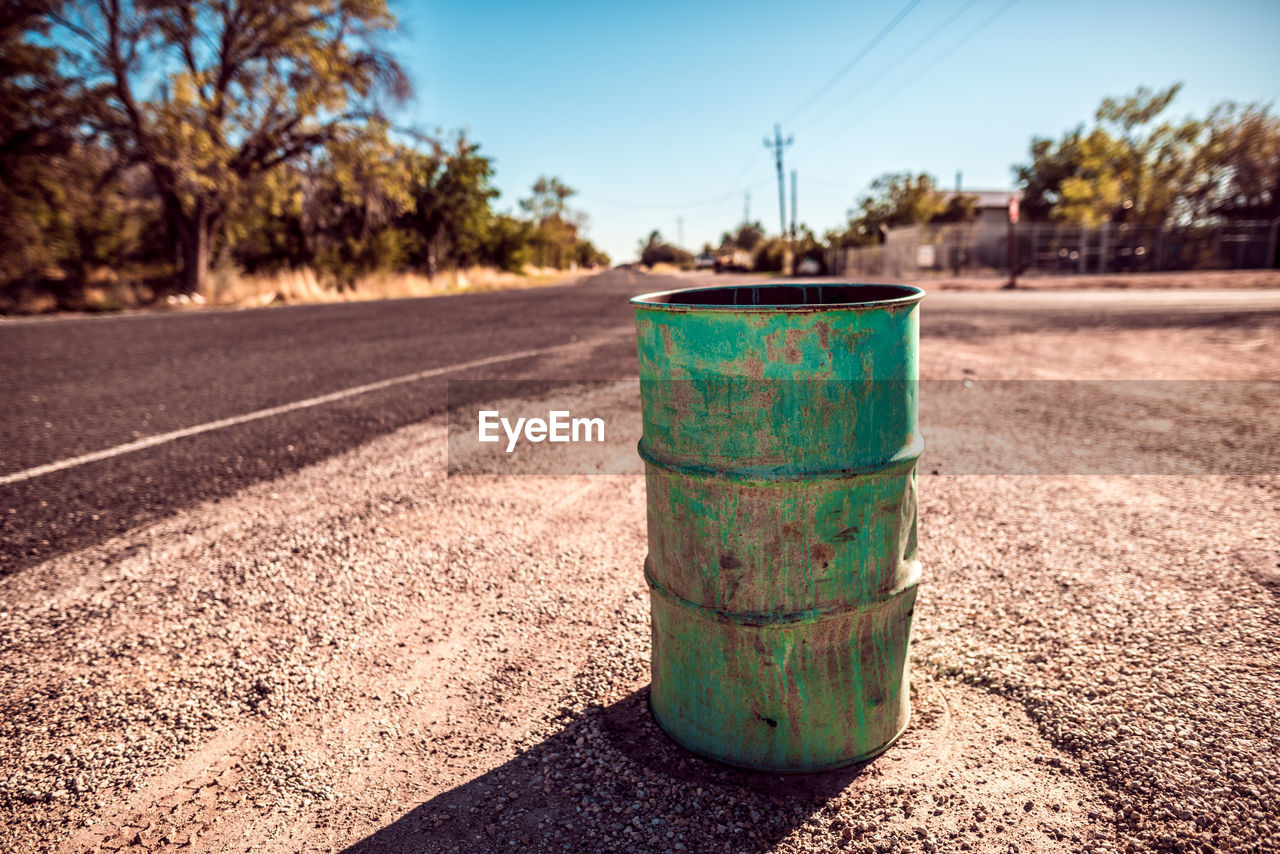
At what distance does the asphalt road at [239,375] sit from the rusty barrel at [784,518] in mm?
2951

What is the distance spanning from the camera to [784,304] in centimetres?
171

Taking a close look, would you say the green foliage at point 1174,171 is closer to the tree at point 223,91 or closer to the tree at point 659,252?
the tree at point 223,91

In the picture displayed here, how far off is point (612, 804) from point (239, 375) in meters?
6.59

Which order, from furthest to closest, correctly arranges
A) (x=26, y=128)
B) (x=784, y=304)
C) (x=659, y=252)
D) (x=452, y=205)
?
(x=659, y=252), (x=452, y=205), (x=26, y=128), (x=784, y=304)

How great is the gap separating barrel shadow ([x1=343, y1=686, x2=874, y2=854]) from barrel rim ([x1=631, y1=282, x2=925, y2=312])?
1187mm

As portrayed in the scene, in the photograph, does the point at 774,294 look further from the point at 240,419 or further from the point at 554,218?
the point at 554,218

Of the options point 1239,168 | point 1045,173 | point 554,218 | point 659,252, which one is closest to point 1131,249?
point 1239,168

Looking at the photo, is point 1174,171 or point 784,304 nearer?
point 784,304

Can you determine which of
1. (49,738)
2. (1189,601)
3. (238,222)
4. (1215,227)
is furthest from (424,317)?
(1215,227)

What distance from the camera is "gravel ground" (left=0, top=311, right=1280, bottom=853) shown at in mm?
1562

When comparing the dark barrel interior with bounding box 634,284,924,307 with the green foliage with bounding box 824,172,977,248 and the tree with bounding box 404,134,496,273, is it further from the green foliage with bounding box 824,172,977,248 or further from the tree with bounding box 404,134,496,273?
the green foliage with bounding box 824,172,977,248

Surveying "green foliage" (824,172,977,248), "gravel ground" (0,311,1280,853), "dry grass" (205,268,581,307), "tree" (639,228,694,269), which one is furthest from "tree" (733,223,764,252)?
"gravel ground" (0,311,1280,853)

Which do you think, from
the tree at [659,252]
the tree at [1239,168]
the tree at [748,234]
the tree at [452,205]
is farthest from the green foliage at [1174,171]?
the tree at [659,252]

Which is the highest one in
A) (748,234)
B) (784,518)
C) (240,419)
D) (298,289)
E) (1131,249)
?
(748,234)
